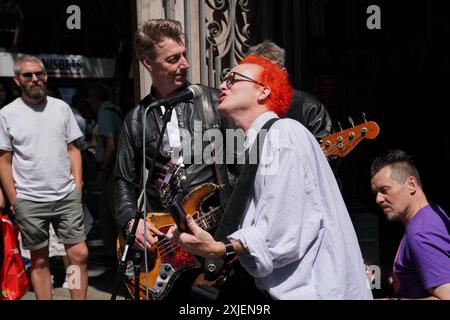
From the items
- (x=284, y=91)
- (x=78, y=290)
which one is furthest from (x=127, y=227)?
(x=78, y=290)

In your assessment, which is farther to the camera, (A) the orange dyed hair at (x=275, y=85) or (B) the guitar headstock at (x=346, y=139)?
(B) the guitar headstock at (x=346, y=139)

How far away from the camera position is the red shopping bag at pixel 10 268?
6125 mm

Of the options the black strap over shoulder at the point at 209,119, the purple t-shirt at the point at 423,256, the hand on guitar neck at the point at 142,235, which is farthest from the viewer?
the black strap over shoulder at the point at 209,119

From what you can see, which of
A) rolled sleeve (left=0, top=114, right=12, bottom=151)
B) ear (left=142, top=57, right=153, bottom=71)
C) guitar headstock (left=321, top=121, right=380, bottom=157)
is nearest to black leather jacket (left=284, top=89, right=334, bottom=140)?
guitar headstock (left=321, top=121, right=380, bottom=157)

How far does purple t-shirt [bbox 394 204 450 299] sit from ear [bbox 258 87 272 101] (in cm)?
87

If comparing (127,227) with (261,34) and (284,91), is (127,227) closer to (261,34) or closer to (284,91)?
(284,91)

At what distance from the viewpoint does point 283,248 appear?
10.3 feet

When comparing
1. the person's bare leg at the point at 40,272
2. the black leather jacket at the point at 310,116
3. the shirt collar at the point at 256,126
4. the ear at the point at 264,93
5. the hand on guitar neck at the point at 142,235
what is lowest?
the person's bare leg at the point at 40,272

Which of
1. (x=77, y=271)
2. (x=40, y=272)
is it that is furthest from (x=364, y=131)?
(x=40, y=272)

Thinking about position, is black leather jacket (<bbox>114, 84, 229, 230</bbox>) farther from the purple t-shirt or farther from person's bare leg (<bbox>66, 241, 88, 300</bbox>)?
person's bare leg (<bbox>66, 241, 88, 300</bbox>)

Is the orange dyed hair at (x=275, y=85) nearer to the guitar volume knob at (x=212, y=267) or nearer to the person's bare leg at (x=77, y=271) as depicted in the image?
the guitar volume knob at (x=212, y=267)

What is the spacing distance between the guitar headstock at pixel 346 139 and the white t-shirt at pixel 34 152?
2038mm

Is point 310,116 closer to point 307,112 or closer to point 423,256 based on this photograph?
point 307,112

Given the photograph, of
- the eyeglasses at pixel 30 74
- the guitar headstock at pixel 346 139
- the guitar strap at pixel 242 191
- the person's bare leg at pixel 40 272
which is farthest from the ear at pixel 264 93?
the person's bare leg at pixel 40 272
